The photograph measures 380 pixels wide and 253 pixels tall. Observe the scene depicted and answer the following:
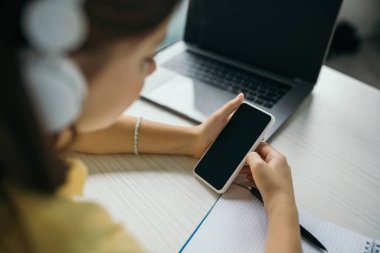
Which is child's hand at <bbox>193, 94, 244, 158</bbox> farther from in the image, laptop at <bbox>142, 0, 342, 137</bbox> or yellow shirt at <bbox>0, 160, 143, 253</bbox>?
yellow shirt at <bbox>0, 160, 143, 253</bbox>

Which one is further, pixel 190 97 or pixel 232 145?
pixel 190 97

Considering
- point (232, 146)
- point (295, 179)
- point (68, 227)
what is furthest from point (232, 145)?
point (68, 227)

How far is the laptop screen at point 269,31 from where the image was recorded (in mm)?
817

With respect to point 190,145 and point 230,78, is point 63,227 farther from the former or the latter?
point 230,78

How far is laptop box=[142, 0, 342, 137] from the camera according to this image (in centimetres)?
81

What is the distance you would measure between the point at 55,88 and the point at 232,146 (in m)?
0.40

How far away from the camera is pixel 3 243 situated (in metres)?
0.36

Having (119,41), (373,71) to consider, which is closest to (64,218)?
(119,41)

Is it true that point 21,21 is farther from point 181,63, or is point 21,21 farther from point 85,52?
point 181,63

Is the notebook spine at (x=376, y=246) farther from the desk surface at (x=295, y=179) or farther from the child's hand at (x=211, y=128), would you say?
the child's hand at (x=211, y=128)

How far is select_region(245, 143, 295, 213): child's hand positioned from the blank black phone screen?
0.02 meters

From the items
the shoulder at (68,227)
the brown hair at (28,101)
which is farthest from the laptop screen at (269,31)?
the shoulder at (68,227)

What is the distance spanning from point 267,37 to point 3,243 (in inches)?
27.6

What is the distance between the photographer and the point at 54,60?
32 centimetres
